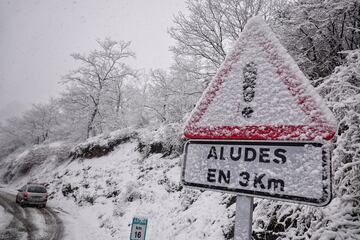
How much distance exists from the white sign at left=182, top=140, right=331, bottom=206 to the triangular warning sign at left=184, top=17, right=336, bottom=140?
0.19ft

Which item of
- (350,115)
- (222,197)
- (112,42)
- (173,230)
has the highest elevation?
(112,42)

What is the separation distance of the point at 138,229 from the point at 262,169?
320 cm

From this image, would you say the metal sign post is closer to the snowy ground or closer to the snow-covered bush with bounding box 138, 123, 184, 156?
the snowy ground

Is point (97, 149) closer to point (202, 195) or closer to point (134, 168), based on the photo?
point (134, 168)

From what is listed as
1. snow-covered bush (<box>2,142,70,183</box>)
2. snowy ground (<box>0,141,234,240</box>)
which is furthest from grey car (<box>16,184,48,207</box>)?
snow-covered bush (<box>2,142,70,183</box>)

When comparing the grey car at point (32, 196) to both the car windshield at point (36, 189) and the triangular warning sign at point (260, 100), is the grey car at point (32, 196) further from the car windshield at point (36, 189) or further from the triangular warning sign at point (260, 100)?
the triangular warning sign at point (260, 100)

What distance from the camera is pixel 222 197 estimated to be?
22.2ft

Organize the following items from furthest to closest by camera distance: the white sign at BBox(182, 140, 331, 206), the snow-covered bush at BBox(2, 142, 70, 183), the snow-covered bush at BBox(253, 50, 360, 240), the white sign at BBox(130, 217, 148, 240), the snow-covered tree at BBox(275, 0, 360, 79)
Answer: the snow-covered bush at BBox(2, 142, 70, 183)
the snow-covered tree at BBox(275, 0, 360, 79)
the white sign at BBox(130, 217, 148, 240)
the snow-covered bush at BBox(253, 50, 360, 240)
the white sign at BBox(182, 140, 331, 206)

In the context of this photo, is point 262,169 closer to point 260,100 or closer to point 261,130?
point 261,130

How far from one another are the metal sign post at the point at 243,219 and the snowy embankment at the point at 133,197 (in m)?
4.61

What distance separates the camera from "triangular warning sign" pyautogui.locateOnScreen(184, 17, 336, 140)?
44.5 inches

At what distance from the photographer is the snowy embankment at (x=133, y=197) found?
6.68 metres

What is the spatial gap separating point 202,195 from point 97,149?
12863 mm

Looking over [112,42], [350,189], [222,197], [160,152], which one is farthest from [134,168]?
[112,42]
